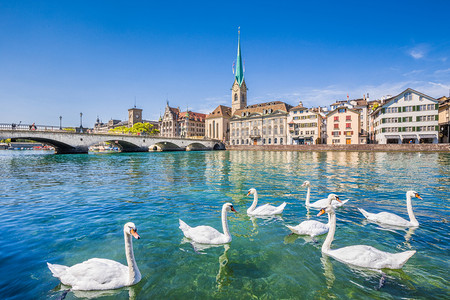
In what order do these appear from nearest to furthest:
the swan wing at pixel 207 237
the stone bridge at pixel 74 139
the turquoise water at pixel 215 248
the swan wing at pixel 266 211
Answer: the turquoise water at pixel 215 248
the swan wing at pixel 207 237
the swan wing at pixel 266 211
the stone bridge at pixel 74 139

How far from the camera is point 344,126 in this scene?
220 feet

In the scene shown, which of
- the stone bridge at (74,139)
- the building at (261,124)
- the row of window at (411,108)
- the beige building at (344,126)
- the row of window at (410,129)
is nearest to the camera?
the stone bridge at (74,139)

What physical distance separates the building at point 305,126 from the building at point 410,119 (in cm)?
1767

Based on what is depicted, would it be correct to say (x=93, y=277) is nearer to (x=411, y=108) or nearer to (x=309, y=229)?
(x=309, y=229)

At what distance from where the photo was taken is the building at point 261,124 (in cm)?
8556

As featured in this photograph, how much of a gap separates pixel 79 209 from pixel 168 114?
126 meters

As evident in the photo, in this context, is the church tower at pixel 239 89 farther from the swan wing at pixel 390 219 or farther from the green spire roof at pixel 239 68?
the swan wing at pixel 390 219

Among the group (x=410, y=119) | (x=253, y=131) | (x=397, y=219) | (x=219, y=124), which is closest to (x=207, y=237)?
(x=397, y=219)

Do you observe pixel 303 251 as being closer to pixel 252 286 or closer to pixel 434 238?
pixel 252 286

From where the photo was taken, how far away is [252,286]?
4.28 metres

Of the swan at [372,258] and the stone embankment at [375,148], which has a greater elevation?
the stone embankment at [375,148]

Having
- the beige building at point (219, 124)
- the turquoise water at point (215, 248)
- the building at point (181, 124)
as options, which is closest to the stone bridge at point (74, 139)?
the beige building at point (219, 124)

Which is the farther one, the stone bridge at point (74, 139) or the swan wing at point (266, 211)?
the stone bridge at point (74, 139)

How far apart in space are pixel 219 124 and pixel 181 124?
81.6 feet
